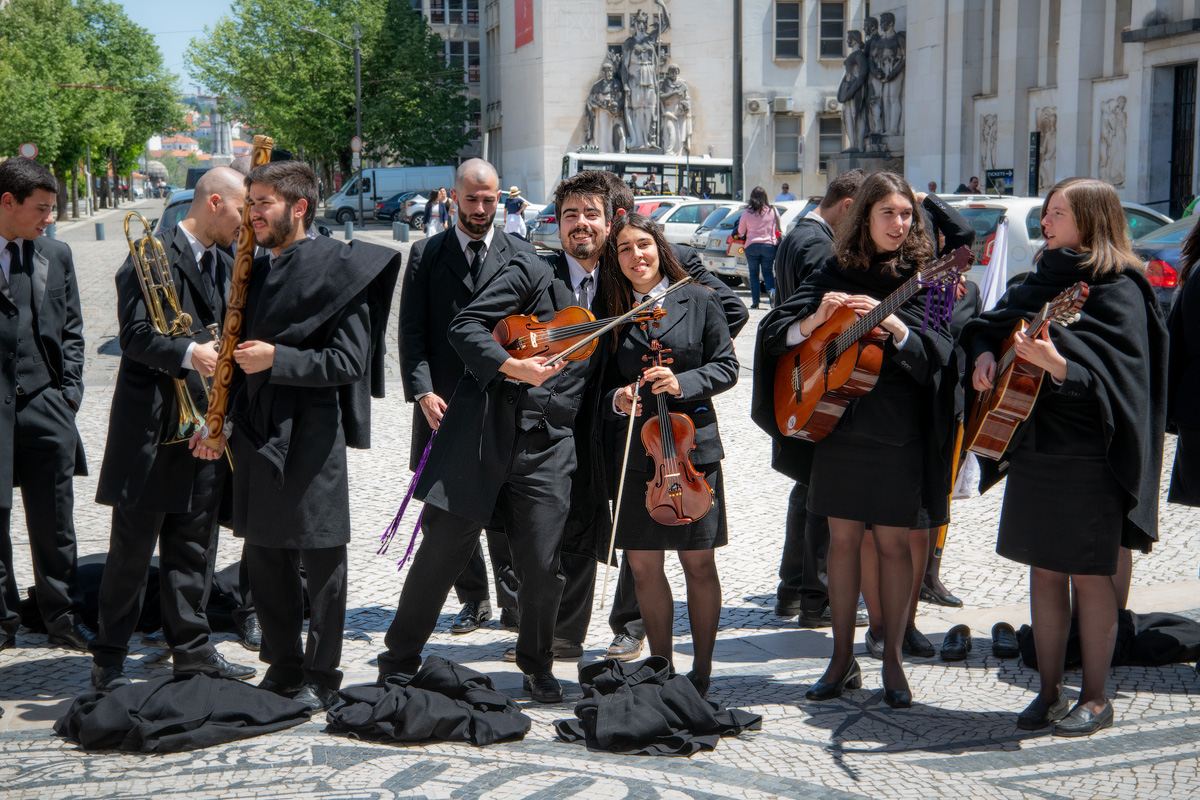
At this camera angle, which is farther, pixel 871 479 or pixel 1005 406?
pixel 871 479

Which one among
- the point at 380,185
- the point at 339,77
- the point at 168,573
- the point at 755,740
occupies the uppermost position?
the point at 339,77

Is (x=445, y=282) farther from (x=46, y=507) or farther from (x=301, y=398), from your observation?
(x=46, y=507)

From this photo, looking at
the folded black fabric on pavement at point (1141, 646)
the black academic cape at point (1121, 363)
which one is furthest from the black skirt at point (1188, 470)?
the folded black fabric on pavement at point (1141, 646)

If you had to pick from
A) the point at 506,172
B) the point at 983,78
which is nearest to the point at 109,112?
the point at 506,172

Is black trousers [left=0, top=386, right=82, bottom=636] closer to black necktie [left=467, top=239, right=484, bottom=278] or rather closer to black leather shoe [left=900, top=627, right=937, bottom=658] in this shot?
black necktie [left=467, top=239, right=484, bottom=278]

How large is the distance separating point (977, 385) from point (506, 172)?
57877 mm

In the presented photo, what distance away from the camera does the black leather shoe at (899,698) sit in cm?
476

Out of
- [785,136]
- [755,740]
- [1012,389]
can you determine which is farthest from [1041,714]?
[785,136]

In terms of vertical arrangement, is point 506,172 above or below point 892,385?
above

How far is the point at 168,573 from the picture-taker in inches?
201

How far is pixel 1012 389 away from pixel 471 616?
2.77 meters

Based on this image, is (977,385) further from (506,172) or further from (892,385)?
(506,172)

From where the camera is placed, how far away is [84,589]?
579 centimetres

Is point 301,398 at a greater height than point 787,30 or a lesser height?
lesser
